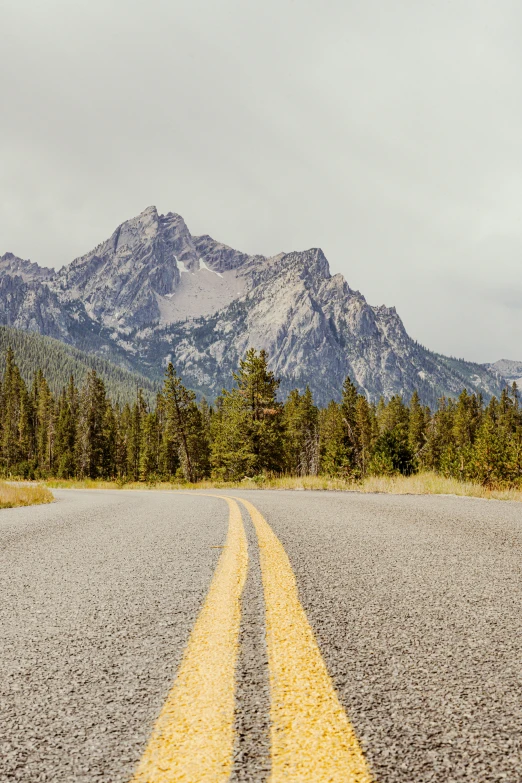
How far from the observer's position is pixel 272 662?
1744 mm

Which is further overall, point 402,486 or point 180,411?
point 180,411

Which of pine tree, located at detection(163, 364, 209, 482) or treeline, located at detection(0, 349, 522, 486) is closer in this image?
treeline, located at detection(0, 349, 522, 486)

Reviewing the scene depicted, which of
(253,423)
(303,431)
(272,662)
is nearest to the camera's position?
(272,662)

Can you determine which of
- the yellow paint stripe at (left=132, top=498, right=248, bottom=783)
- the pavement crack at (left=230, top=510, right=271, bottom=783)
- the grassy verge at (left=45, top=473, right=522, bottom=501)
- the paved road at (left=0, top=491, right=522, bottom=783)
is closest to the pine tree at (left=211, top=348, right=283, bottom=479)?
the grassy verge at (left=45, top=473, right=522, bottom=501)

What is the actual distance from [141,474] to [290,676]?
7067 cm

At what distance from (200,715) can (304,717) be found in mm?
299

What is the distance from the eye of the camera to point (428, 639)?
6.59ft

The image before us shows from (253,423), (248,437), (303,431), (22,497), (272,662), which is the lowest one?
(22,497)

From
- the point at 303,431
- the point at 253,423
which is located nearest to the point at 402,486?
the point at 253,423

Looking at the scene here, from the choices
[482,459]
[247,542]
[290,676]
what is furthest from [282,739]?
[482,459]

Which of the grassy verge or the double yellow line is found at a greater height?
the double yellow line

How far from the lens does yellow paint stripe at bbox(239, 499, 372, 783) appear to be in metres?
1.10

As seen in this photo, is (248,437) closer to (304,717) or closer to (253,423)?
(253,423)

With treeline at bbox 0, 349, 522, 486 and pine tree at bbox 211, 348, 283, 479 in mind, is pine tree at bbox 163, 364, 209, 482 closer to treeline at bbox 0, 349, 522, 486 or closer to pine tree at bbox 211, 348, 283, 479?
treeline at bbox 0, 349, 522, 486
